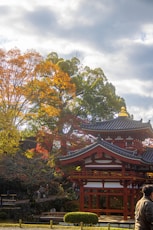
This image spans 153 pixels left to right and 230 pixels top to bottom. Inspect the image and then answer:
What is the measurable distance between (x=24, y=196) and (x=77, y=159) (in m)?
10.0

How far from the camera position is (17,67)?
1804 inches

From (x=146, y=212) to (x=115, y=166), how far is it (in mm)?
25802

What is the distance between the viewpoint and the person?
27.8ft

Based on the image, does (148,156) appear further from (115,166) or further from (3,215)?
(3,215)

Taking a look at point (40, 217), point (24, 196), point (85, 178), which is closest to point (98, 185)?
point (85, 178)

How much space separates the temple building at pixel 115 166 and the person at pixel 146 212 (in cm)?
2405

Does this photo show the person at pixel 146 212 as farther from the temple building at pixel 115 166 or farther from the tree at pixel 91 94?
the tree at pixel 91 94

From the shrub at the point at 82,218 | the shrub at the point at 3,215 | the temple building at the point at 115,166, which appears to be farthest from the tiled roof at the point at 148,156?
the shrub at the point at 3,215

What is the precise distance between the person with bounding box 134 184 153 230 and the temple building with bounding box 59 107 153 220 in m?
24.1

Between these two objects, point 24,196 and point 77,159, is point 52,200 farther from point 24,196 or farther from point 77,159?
point 77,159

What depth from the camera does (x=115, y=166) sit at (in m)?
34.2

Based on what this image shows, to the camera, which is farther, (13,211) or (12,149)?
(12,149)

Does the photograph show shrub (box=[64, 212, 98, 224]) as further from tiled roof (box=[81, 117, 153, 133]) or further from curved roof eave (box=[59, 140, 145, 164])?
tiled roof (box=[81, 117, 153, 133])

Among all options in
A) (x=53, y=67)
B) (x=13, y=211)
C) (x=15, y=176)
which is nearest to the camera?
(x=13, y=211)
